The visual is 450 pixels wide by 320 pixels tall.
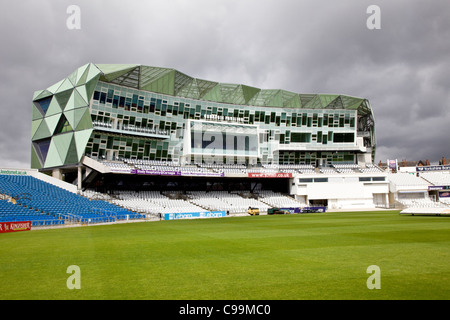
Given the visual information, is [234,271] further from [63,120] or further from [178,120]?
[178,120]

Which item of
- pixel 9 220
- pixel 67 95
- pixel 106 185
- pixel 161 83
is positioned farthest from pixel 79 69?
pixel 9 220

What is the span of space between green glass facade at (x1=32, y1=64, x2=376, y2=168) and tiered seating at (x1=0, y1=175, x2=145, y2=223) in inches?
302

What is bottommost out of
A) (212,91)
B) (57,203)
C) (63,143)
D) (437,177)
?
(57,203)

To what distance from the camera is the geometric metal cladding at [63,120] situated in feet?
167

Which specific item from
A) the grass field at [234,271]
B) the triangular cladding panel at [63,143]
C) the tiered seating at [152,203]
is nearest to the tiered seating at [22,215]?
the tiered seating at [152,203]

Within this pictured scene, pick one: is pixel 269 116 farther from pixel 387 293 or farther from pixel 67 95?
pixel 387 293

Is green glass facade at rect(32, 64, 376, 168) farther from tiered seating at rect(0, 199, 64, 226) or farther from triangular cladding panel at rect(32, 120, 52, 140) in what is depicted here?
tiered seating at rect(0, 199, 64, 226)

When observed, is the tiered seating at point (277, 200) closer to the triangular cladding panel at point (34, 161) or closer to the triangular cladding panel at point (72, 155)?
the triangular cladding panel at point (72, 155)

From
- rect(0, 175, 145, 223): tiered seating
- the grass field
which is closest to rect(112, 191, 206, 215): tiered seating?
rect(0, 175, 145, 223): tiered seating

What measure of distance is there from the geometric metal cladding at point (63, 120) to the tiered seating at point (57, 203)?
742 cm

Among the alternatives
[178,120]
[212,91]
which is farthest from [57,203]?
[212,91]

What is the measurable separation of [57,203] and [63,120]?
20.6m

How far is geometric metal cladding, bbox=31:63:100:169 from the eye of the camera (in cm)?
5075

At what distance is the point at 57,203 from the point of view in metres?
38.2
